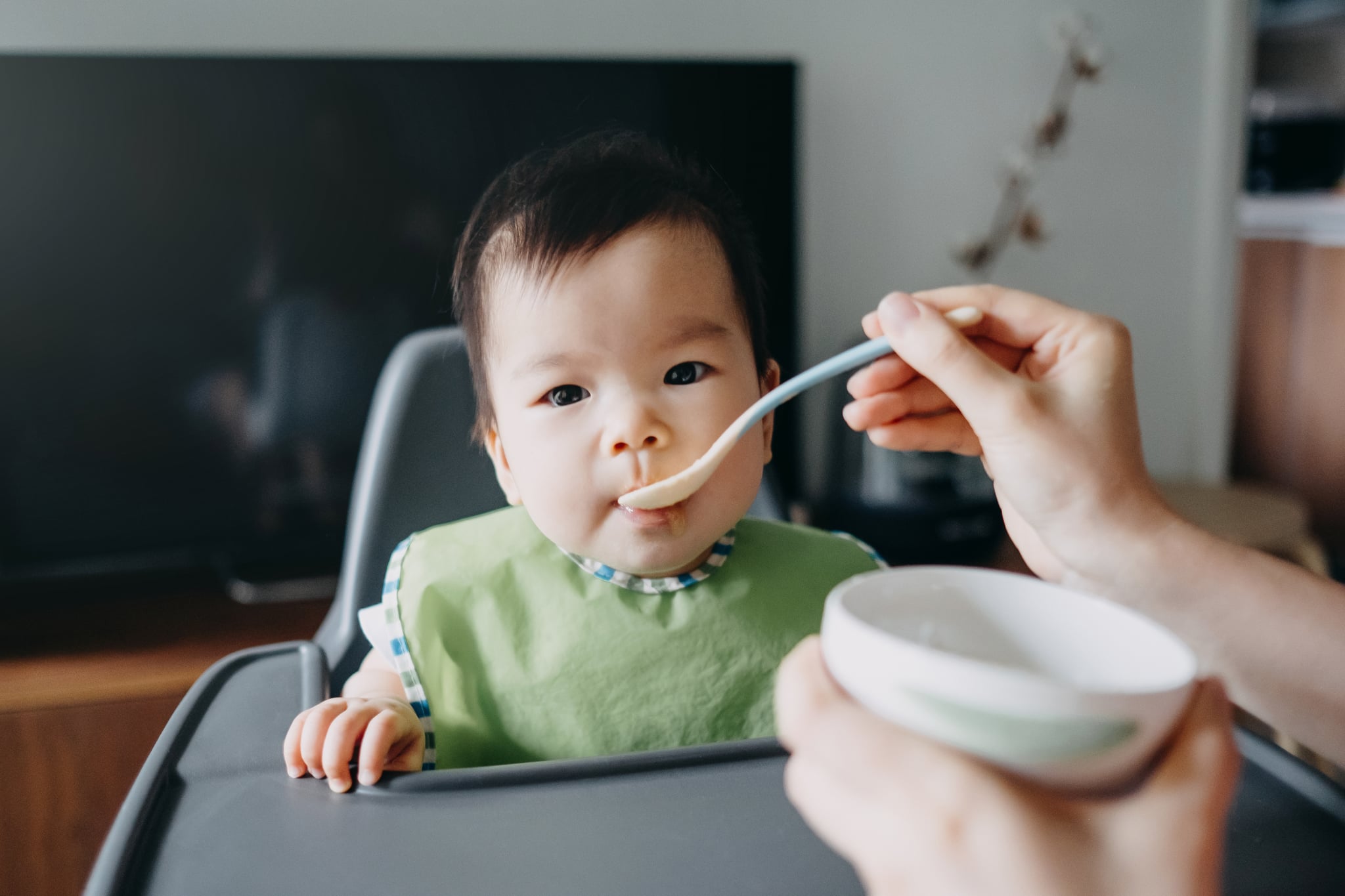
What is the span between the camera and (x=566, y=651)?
2.64ft

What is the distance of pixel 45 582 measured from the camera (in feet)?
6.10

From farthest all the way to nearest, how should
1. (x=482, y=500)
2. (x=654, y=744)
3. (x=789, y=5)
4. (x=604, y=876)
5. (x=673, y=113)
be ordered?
(x=789, y=5) < (x=673, y=113) < (x=482, y=500) < (x=654, y=744) < (x=604, y=876)

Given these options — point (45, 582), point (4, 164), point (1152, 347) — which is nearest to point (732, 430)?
point (4, 164)

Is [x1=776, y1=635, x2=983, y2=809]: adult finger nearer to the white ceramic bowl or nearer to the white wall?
the white ceramic bowl

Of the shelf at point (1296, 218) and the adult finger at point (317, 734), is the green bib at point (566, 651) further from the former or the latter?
the shelf at point (1296, 218)

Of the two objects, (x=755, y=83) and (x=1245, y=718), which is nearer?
(x=1245, y=718)

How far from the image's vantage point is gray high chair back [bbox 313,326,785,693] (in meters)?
0.96

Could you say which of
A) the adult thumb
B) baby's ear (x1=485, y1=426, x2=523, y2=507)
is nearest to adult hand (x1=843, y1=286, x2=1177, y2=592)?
the adult thumb

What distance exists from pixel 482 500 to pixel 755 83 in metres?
1.29

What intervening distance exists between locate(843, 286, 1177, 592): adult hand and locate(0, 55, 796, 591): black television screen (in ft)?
4.69

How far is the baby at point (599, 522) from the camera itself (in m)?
0.72

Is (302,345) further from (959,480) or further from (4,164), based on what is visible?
(959,480)

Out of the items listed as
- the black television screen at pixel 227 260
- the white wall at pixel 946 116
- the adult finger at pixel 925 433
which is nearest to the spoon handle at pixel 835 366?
the adult finger at pixel 925 433

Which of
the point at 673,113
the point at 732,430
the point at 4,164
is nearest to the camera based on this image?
the point at 732,430
